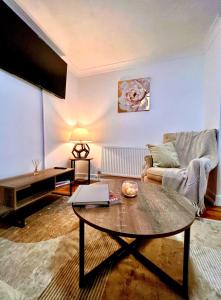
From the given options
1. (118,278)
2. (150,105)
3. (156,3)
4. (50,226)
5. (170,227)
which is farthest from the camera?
(150,105)

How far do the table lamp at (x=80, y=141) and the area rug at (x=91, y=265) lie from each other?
1.75 meters

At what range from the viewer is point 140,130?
306 cm

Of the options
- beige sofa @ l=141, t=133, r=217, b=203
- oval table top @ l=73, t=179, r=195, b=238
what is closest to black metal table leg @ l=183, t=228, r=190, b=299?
oval table top @ l=73, t=179, r=195, b=238

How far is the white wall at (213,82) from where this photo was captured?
79.4 inches

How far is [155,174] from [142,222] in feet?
4.23

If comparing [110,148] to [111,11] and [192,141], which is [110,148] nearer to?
[192,141]

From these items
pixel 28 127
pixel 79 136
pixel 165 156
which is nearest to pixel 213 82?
pixel 165 156

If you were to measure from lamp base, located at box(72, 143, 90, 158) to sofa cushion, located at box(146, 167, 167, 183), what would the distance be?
144cm


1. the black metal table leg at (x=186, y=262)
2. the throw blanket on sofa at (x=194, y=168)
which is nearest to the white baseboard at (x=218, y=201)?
the throw blanket on sofa at (x=194, y=168)

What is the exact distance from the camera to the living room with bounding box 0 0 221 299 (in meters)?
1.10

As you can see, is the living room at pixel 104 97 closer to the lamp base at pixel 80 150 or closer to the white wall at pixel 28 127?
the white wall at pixel 28 127

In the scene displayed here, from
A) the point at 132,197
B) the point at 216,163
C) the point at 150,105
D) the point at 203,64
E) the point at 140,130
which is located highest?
the point at 203,64

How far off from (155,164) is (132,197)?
1223mm

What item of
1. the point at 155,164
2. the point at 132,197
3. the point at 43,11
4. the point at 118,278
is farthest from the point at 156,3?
the point at 118,278
